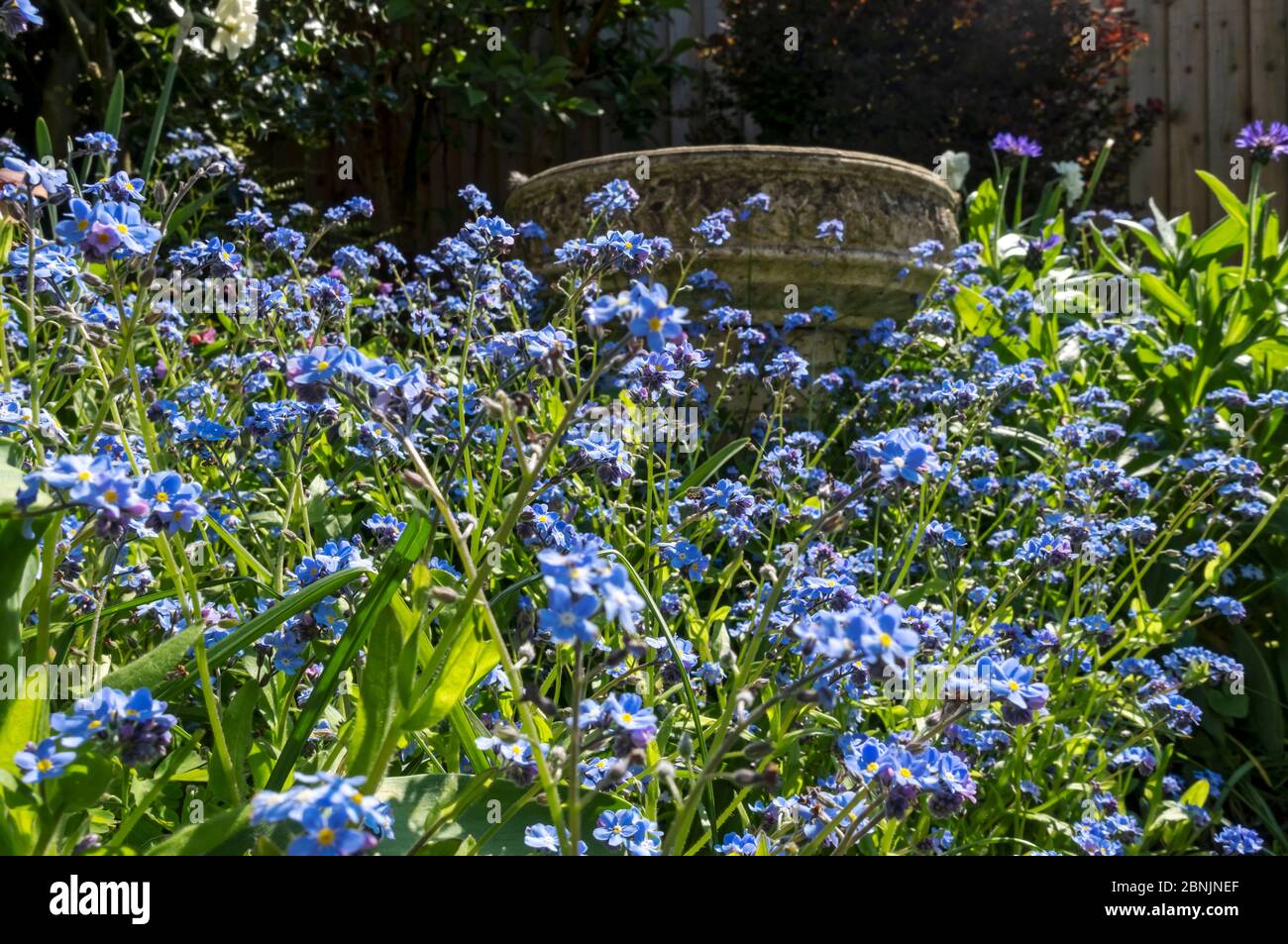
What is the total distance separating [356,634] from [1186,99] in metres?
7.99

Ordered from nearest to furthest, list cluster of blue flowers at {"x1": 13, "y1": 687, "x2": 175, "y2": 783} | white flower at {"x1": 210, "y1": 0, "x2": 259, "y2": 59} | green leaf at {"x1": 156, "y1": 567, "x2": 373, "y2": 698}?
1. cluster of blue flowers at {"x1": 13, "y1": 687, "x2": 175, "y2": 783}
2. green leaf at {"x1": 156, "y1": 567, "x2": 373, "y2": 698}
3. white flower at {"x1": 210, "y1": 0, "x2": 259, "y2": 59}

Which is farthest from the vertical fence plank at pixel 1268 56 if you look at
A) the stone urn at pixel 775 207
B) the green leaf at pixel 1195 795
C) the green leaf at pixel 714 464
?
the green leaf at pixel 714 464

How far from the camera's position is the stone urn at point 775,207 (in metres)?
3.70

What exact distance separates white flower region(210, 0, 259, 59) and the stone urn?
1.51 meters

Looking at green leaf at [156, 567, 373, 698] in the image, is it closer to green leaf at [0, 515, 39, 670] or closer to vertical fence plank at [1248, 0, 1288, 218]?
green leaf at [0, 515, 39, 670]

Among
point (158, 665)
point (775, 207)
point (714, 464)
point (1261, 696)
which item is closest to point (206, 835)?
point (158, 665)

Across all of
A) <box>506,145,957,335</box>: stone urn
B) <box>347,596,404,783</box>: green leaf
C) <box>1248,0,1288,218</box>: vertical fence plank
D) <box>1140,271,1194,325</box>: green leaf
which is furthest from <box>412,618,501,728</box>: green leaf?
<box>1248,0,1288,218</box>: vertical fence plank

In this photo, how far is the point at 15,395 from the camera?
4.91 feet

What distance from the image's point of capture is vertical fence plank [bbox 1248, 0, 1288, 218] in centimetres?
746

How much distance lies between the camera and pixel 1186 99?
7742 millimetres

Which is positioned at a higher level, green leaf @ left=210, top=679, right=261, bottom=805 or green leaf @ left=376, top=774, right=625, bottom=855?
green leaf @ left=210, top=679, right=261, bottom=805

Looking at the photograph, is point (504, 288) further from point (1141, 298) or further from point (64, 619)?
point (1141, 298)

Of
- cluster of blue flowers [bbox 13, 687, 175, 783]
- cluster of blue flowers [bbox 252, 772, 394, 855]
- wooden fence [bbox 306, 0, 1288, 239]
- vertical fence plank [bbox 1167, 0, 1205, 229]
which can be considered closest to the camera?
cluster of blue flowers [bbox 252, 772, 394, 855]
